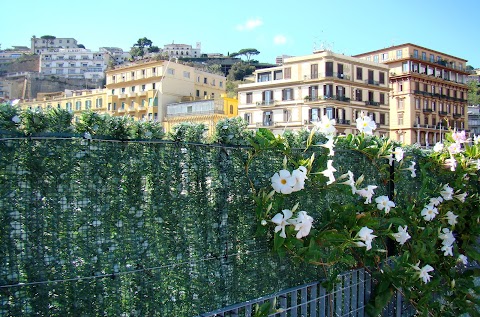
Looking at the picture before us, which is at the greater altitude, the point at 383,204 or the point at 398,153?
the point at 398,153

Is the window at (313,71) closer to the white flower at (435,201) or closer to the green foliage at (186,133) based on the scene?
the white flower at (435,201)

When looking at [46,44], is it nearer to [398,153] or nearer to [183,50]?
[183,50]

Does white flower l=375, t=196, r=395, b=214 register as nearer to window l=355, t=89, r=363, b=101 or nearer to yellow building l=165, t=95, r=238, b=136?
yellow building l=165, t=95, r=238, b=136

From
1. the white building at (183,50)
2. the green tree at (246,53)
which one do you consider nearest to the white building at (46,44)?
the white building at (183,50)

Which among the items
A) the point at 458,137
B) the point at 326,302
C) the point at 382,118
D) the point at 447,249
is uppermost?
the point at 382,118

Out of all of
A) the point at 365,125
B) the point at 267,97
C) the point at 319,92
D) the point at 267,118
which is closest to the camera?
the point at 365,125

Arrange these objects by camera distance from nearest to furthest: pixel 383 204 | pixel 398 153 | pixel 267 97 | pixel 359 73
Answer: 1. pixel 383 204
2. pixel 398 153
3. pixel 359 73
4. pixel 267 97

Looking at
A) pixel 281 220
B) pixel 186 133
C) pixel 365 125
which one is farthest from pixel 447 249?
pixel 186 133

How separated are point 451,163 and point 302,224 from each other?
3.23 metres

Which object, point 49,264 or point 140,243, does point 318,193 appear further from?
point 49,264

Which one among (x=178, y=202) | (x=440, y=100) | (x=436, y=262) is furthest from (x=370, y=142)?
(x=440, y=100)

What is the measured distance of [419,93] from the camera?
55.1m

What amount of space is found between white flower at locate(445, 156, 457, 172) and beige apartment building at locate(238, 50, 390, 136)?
36.6 m

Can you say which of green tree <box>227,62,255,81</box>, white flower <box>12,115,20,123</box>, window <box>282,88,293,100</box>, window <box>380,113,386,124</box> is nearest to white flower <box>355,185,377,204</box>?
white flower <box>12,115,20,123</box>
